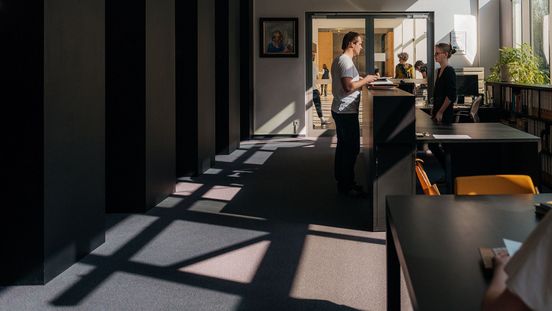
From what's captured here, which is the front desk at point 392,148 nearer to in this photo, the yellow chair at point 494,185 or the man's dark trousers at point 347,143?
the man's dark trousers at point 347,143

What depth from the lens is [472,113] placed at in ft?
28.0

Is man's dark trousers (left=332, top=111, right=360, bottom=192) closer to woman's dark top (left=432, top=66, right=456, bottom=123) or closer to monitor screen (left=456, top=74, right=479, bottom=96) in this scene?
woman's dark top (left=432, top=66, right=456, bottom=123)

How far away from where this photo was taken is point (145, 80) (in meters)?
5.72

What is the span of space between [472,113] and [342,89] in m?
2.98

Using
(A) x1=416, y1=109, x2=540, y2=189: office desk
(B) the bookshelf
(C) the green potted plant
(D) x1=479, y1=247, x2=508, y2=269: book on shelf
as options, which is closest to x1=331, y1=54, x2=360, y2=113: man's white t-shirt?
(A) x1=416, y1=109, x2=540, y2=189: office desk

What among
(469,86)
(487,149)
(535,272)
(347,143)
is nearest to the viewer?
(535,272)

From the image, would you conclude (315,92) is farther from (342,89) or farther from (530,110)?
(342,89)

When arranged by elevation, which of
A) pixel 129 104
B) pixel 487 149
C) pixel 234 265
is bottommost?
pixel 234 265

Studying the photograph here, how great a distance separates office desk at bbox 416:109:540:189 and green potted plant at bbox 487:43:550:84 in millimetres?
3181

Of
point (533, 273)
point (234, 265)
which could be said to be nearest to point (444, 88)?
point (234, 265)

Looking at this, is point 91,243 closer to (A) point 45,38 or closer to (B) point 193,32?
(A) point 45,38

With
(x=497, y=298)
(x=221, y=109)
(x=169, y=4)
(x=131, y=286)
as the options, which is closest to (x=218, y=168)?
(x=221, y=109)

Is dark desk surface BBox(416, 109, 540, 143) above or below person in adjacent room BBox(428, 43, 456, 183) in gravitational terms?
below

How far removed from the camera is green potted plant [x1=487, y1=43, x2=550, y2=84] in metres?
9.41
